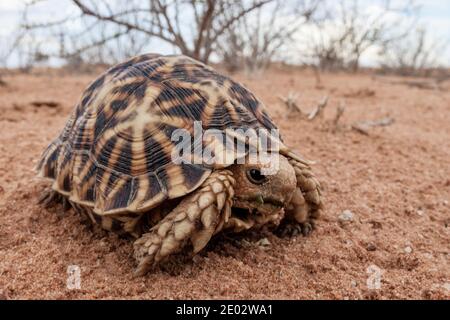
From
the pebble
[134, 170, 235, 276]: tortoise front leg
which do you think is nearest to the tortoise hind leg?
[134, 170, 235, 276]: tortoise front leg

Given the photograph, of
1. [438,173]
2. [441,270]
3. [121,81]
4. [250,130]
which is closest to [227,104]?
[250,130]

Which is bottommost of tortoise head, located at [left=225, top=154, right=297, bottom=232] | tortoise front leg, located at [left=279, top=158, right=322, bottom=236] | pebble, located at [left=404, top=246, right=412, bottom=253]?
pebble, located at [left=404, top=246, right=412, bottom=253]

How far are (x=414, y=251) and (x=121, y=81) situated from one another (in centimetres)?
181

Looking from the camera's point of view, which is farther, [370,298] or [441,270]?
[441,270]

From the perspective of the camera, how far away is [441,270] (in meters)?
2.18

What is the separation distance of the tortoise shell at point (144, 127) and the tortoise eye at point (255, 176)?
18 centimetres

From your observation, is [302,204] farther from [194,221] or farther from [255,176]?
[194,221]

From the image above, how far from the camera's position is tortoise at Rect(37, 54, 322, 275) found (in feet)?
6.44

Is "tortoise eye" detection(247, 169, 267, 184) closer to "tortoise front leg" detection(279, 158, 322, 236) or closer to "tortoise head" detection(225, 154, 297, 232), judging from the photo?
"tortoise head" detection(225, 154, 297, 232)

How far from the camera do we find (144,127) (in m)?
2.20

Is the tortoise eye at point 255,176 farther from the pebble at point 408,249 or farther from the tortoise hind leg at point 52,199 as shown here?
the tortoise hind leg at point 52,199

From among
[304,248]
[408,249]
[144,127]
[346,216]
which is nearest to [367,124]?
[346,216]

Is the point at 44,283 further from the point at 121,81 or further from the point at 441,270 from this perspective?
the point at 441,270

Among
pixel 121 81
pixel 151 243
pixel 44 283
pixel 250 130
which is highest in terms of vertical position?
pixel 121 81
